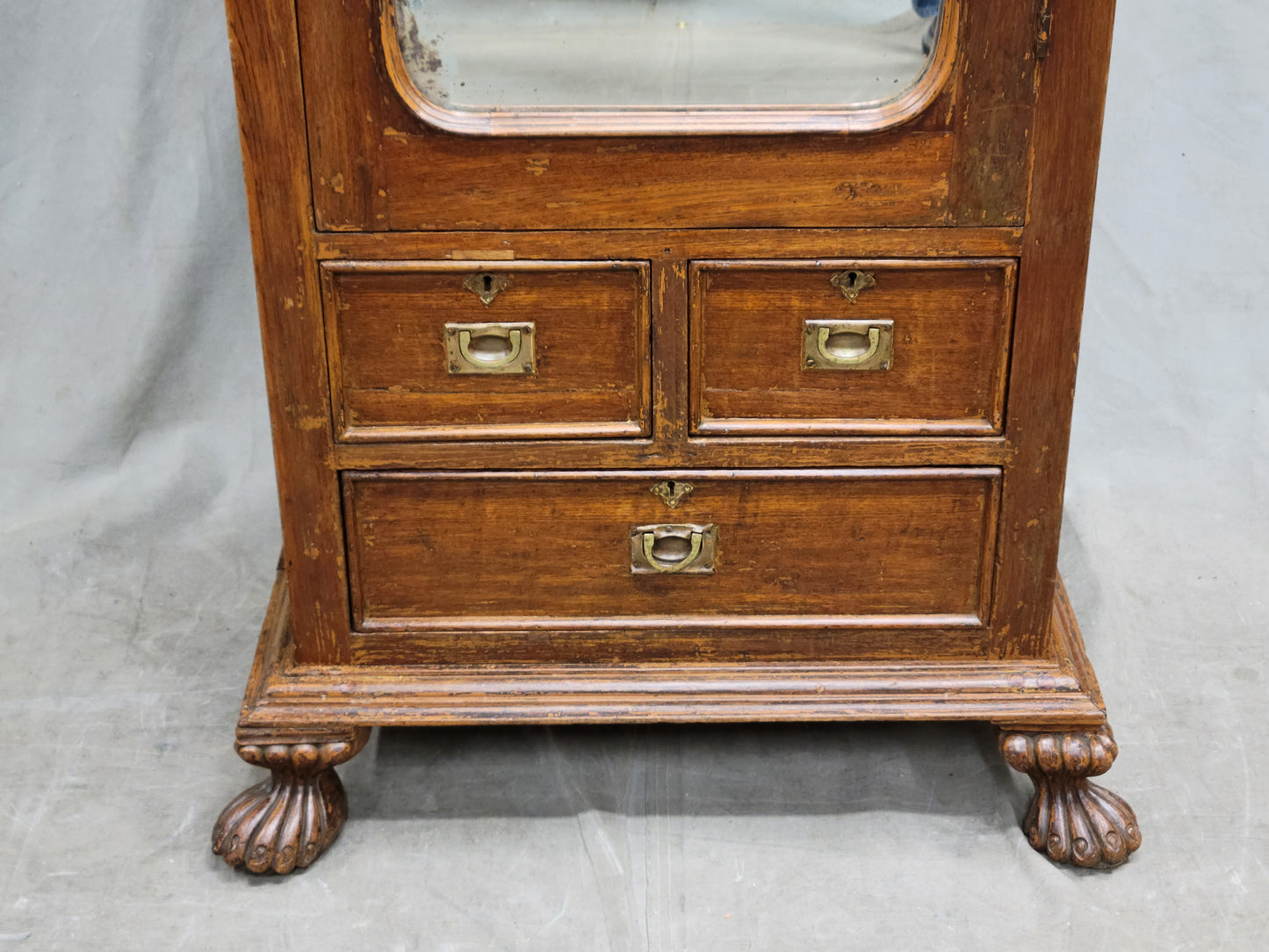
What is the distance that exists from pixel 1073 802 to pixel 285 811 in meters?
0.92

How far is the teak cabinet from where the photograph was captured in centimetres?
156

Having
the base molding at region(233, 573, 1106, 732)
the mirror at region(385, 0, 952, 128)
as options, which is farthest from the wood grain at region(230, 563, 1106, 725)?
the mirror at region(385, 0, 952, 128)

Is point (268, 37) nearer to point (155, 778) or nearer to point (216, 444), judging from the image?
point (155, 778)

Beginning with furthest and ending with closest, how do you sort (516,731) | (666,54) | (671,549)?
(516,731) → (671,549) → (666,54)

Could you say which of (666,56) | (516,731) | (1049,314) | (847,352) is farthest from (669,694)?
(666,56)

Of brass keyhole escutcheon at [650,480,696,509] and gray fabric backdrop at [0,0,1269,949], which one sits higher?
brass keyhole escutcheon at [650,480,696,509]

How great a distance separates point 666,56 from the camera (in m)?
1.57

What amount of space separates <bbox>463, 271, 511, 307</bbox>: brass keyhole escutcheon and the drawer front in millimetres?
208

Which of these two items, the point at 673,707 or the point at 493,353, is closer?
the point at 493,353

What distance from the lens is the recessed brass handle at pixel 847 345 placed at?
165 centimetres

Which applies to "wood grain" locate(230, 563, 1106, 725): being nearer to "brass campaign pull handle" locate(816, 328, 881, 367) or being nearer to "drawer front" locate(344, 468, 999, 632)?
"drawer front" locate(344, 468, 999, 632)

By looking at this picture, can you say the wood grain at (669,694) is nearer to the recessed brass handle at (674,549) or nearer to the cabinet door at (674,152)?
the recessed brass handle at (674,549)

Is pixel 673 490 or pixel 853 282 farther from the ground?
pixel 853 282

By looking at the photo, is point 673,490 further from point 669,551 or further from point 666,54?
point 666,54
